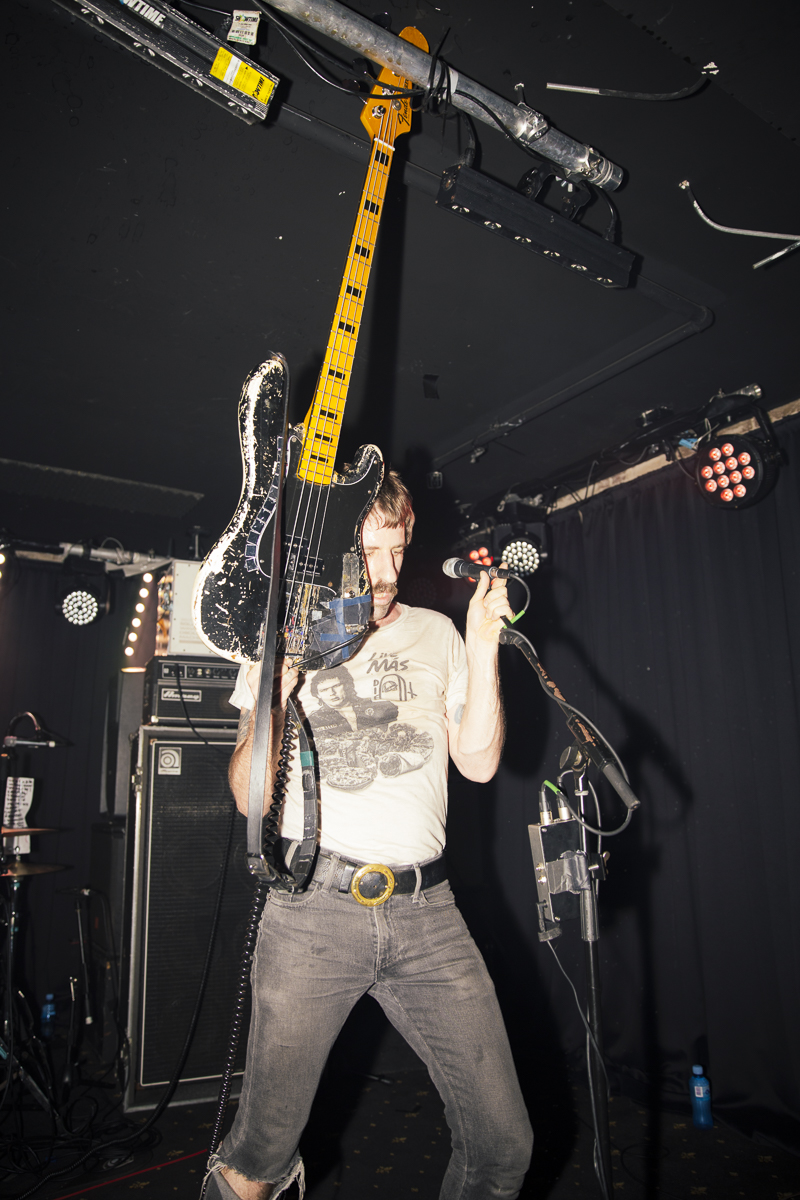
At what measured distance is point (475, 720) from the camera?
1.80 meters

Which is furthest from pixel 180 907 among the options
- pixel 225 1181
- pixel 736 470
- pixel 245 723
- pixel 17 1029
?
pixel 736 470

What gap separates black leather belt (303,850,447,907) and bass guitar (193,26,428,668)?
1.64 feet

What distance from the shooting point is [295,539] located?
4.69 ft

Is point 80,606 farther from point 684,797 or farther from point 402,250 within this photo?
point 684,797

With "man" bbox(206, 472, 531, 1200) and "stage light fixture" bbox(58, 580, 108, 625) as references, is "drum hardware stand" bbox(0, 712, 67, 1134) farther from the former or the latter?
"man" bbox(206, 472, 531, 1200)

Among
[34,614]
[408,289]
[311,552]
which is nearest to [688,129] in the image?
[408,289]

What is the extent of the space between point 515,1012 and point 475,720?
3359mm

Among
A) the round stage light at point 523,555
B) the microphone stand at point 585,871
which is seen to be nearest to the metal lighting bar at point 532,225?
the microphone stand at point 585,871

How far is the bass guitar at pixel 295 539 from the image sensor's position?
130 cm

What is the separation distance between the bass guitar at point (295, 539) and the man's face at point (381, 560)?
21 centimetres

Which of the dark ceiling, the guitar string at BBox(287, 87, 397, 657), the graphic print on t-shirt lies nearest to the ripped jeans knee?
the graphic print on t-shirt

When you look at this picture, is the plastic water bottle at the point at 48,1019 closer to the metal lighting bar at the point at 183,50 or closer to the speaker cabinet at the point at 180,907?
the speaker cabinet at the point at 180,907

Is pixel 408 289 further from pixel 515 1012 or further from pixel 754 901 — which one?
pixel 515 1012

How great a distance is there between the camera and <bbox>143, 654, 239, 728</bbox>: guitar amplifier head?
11.1 ft
